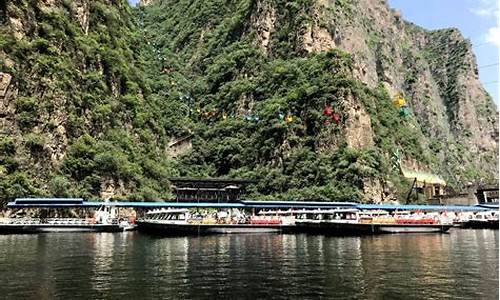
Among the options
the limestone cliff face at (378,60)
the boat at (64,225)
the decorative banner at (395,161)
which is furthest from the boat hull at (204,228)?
the decorative banner at (395,161)

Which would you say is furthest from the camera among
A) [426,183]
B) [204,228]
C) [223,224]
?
[426,183]

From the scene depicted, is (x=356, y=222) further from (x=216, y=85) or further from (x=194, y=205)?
(x=216, y=85)

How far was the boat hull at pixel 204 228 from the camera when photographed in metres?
70.0

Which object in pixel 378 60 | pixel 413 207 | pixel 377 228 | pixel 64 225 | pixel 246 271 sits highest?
pixel 378 60

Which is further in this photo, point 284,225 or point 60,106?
point 60,106

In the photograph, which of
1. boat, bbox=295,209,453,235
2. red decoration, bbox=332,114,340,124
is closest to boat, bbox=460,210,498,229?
boat, bbox=295,209,453,235

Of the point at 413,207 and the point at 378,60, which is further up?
the point at 378,60

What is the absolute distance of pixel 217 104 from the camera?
149 metres

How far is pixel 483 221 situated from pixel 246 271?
6649cm

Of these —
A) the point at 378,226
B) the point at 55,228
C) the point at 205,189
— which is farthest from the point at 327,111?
the point at 55,228

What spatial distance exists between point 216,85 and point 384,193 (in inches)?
2634

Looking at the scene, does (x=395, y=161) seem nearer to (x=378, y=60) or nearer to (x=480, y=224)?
(x=480, y=224)

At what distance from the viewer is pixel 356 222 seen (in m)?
73.2

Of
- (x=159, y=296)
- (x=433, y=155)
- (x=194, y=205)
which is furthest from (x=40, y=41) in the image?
(x=433, y=155)
